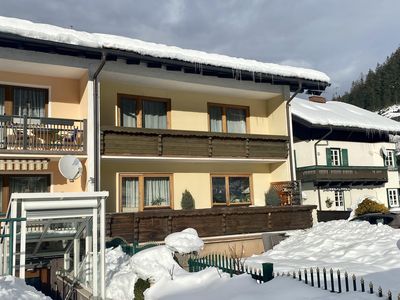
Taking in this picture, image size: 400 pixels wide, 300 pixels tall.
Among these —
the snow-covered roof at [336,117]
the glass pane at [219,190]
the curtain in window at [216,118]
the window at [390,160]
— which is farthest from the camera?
the window at [390,160]

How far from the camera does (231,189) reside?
62.1 feet

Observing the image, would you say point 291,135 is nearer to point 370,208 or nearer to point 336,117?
point 370,208

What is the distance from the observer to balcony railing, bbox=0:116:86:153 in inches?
519

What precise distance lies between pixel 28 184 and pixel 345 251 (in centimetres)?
1123

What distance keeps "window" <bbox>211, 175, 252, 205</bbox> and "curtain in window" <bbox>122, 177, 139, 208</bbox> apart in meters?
3.70

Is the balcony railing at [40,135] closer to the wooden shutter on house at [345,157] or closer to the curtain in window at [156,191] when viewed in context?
the curtain in window at [156,191]

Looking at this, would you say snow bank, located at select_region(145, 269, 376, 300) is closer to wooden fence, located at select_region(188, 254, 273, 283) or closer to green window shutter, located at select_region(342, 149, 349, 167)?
wooden fence, located at select_region(188, 254, 273, 283)

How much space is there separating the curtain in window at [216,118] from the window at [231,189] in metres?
2.24

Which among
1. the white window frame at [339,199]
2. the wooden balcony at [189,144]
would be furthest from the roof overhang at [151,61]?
the white window frame at [339,199]

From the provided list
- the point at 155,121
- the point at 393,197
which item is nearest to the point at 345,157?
the point at 393,197

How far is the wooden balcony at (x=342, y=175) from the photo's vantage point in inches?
981

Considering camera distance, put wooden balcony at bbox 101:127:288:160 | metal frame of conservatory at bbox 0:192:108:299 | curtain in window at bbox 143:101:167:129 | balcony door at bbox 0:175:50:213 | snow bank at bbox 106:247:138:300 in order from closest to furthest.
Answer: metal frame of conservatory at bbox 0:192:108:299, snow bank at bbox 106:247:138:300, balcony door at bbox 0:175:50:213, wooden balcony at bbox 101:127:288:160, curtain in window at bbox 143:101:167:129

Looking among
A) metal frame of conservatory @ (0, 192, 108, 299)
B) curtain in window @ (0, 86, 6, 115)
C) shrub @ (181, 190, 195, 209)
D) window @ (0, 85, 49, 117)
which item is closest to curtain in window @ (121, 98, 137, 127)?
window @ (0, 85, 49, 117)

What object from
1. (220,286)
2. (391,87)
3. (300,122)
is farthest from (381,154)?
(391,87)
